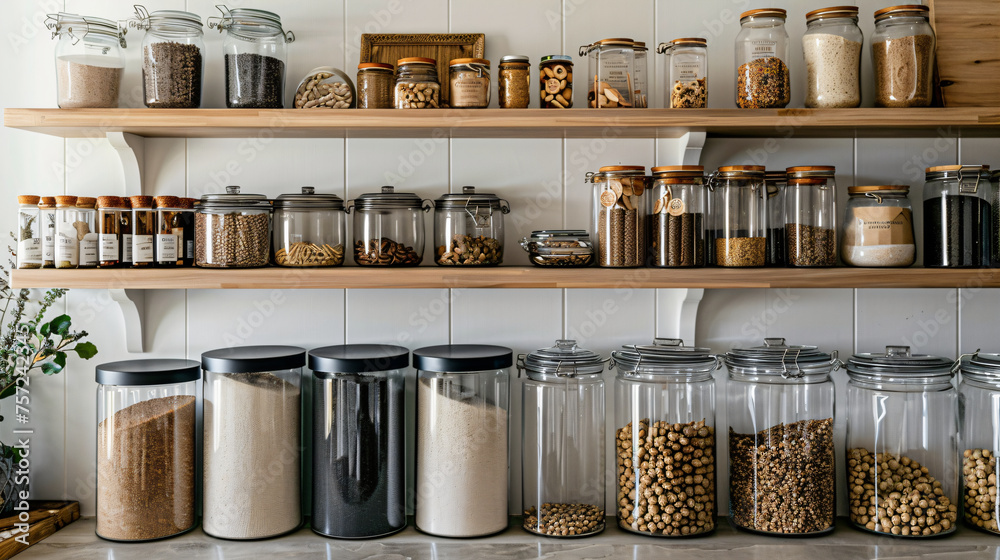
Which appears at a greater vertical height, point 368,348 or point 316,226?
point 316,226

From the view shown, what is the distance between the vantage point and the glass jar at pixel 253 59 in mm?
1493

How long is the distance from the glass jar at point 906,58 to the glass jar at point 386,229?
1.00 metres

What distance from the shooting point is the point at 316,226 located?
4.96ft

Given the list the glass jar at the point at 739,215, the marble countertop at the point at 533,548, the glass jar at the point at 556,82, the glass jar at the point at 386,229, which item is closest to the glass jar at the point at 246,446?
the marble countertop at the point at 533,548

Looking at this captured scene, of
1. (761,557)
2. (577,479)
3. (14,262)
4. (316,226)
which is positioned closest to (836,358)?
(761,557)

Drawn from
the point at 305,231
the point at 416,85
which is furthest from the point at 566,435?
the point at 416,85

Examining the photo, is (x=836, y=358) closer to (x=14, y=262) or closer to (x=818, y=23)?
(x=818, y=23)

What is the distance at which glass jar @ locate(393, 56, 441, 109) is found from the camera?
149 centimetres

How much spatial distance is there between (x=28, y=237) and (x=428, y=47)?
37.2 inches

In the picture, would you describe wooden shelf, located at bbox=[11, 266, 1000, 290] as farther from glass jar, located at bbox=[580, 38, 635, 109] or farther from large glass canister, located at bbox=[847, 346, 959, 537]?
glass jar, located at bbox=[580, 38, 635, 109]

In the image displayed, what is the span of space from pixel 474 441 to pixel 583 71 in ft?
2.84

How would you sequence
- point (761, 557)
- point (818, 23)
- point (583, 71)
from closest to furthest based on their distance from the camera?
point (761, 557) < point (818, 23) < point (583, 71)

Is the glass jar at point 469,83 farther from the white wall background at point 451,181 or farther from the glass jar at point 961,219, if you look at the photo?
the glass jar at point 961,219

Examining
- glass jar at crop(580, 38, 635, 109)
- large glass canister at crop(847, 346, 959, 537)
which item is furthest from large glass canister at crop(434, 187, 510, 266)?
large glass canister at crop(847, 346, 959, 537)
